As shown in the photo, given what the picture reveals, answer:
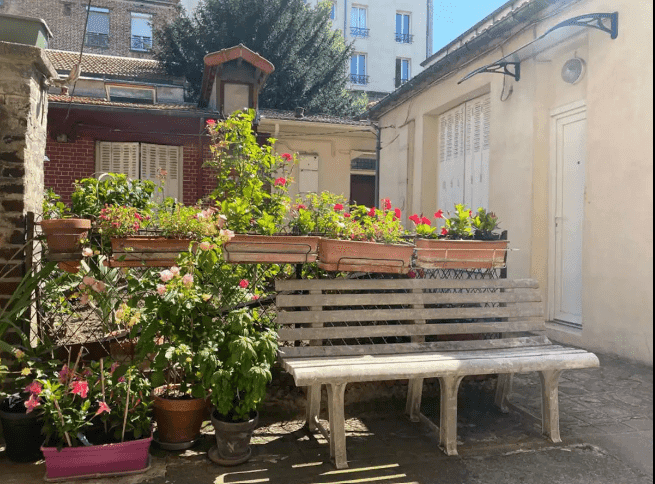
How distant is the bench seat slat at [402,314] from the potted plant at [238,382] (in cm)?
25

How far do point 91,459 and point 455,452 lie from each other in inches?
77.3

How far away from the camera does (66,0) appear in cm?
2331

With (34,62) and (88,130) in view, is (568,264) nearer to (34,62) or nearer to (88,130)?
(34,62)

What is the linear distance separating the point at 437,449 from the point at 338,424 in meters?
0.66

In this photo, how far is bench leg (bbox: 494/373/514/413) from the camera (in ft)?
13.1

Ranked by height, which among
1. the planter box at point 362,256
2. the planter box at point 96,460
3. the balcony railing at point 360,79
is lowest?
the planter box at point 96,460

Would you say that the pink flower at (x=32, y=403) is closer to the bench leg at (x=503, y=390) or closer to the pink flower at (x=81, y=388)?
the pink flower at (x=81, y=388)

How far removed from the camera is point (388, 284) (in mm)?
3680

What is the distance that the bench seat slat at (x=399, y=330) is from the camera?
3354mm

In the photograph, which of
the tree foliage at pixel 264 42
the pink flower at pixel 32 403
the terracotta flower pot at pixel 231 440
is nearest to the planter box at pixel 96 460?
the pink flower at pixel 32 403

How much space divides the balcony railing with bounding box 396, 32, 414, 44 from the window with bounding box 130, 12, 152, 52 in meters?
12.7

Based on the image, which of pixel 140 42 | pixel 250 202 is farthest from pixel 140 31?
pixel 250 202

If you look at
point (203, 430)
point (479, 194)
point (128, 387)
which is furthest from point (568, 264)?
point (128, 387)

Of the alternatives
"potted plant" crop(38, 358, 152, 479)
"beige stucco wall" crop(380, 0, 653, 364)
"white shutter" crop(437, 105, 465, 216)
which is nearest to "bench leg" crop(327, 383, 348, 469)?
"potted plant" crop(38, 358, 152, 479)
